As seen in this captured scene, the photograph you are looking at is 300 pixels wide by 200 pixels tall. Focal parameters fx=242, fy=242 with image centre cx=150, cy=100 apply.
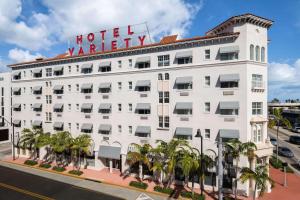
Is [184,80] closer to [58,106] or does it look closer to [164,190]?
[164,190]

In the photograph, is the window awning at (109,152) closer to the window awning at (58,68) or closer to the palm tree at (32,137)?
the palm tree at (32,137)

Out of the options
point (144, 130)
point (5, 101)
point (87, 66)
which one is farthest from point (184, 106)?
point (5, 101)

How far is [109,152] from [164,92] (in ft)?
47.7

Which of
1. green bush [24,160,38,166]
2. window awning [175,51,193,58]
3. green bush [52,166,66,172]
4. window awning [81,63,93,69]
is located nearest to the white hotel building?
window awning [175,51,193,58]

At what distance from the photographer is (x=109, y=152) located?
138ft

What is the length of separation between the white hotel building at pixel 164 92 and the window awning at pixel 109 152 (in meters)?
0.17

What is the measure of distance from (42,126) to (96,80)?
57.0 feet

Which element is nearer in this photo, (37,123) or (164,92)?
(164,92)

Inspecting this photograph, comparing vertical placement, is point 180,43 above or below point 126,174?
above

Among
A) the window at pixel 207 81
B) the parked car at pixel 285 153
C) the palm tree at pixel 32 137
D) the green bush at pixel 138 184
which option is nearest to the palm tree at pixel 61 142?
the palm tree at pixel 32 137

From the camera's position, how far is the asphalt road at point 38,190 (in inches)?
1280

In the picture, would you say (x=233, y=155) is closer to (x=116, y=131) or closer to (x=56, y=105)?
(x=116, y=131)

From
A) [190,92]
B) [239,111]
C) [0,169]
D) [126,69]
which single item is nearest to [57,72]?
[126,69]

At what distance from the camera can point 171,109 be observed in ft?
122
